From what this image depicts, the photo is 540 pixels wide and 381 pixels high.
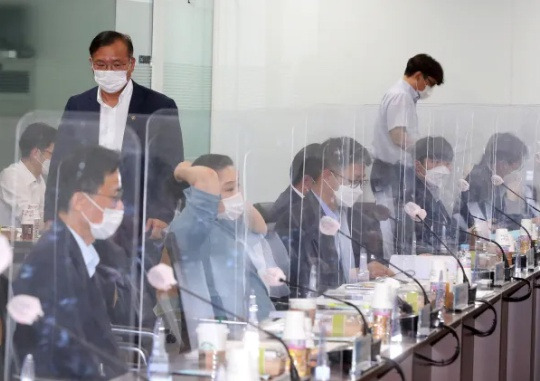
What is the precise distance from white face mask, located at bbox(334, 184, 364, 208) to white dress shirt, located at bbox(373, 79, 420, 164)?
13.6 inches

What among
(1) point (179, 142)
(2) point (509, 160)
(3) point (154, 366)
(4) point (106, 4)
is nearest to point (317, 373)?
(3) point (154, 366)

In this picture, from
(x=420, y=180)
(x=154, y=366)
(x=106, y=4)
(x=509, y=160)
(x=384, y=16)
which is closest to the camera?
(x=154, y=366)

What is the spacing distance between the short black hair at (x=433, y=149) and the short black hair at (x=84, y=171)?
2.29m

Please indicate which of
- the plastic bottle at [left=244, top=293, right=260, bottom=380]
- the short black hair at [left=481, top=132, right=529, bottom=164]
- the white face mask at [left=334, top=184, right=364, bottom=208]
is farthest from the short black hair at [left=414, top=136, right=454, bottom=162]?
the plastic bottle at [left=244, top=293, right=260, bottom=380]

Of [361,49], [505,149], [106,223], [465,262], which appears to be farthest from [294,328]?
[361,49]

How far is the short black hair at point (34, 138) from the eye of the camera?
8.62ft

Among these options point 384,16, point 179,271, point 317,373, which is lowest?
point 317,373

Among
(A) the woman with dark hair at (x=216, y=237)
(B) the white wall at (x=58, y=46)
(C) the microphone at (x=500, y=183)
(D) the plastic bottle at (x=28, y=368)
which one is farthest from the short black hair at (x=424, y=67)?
(D) the plastic bottle at (x=28, y=368)

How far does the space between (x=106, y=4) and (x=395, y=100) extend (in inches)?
83.1

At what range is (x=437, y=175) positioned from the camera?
14.9 feet

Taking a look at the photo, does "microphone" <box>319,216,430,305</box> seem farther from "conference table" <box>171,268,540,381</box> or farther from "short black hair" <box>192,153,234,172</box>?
"short black hair" <box>192,153,234,172</box>

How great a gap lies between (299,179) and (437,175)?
1.26m

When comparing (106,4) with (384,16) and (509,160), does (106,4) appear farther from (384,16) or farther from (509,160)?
(509,160)

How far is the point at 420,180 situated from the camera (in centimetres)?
435
